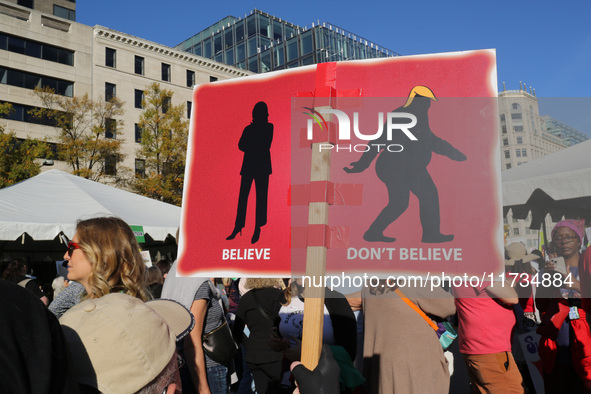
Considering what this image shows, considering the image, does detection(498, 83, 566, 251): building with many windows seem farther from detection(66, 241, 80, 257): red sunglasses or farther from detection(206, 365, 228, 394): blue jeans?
detection(206, 365, 228, 394): blue jeans

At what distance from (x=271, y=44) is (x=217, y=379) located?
85.9 metres

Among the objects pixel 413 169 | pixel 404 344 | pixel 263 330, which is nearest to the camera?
pixel 413 169

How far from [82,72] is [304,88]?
38.9 metres

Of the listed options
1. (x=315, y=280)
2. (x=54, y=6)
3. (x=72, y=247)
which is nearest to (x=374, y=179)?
(x=315, y=280)

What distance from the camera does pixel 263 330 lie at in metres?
4.88

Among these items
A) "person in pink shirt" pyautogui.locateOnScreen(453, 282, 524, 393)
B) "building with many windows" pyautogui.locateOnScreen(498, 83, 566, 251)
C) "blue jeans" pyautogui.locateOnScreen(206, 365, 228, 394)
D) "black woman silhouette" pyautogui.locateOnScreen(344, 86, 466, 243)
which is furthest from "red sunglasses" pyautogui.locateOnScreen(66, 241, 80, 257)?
"person in pink shirt" pyautogui.locateOnScreen(453, 282, 524, 393)

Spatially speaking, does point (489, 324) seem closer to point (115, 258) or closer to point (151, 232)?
point (115, 258)

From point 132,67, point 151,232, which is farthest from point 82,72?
point 151,232

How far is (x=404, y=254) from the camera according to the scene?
7.86 feet

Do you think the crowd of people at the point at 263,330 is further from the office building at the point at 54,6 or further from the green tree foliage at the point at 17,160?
the office building at the point at 54,6

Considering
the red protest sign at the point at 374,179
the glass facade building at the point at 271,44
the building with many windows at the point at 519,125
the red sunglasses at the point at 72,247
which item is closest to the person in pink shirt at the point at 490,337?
the building with many windows at the point at 519,125

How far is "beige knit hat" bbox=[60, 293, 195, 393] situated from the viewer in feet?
5.12

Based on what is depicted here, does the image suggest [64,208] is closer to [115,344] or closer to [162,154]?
[115,344]

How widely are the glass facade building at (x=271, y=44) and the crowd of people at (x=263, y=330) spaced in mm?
74015
